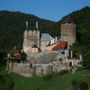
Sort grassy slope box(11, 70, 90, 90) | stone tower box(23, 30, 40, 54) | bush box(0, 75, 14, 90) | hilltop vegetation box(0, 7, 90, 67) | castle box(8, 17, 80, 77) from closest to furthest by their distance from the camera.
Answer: grassy slope box(11, 70, 90, 90), bush box(0, 75, 14, 90), castle box(8, 17, 80, 77), hilltop vegetation box(0, 7, 90, 67), stone tower box(23, 30, 40, 54)

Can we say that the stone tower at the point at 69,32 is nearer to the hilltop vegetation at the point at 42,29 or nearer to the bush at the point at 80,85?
the hilltop vegetation at the point at 42,29

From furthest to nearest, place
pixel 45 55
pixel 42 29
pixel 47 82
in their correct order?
pixel 42 29, pixel 45 55, pixel 47 82

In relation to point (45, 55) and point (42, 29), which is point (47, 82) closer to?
point (45, 55)

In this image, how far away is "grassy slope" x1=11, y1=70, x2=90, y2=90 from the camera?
27.7 metres

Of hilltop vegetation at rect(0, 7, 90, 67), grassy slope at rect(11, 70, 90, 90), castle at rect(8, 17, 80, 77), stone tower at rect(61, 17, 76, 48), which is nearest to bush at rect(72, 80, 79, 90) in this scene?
grassy slope at rect(11, 70, 90, 90)

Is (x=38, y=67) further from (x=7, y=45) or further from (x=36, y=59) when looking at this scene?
(x=7, y=45)

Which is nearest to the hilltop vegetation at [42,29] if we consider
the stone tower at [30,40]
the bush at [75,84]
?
the bush at [75,84]

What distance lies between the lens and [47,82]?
30.5 m

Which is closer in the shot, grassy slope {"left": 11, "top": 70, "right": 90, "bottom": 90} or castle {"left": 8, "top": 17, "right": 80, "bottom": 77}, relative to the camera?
grassy slope {"left": 11, "top": 70, "right": 90, "bottom": 90}

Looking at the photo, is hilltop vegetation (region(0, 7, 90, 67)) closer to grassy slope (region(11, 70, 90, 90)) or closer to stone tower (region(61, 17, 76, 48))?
stone tower (region(61, 17, 76, 48))

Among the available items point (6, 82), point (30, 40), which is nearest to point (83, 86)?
point (6, 82)

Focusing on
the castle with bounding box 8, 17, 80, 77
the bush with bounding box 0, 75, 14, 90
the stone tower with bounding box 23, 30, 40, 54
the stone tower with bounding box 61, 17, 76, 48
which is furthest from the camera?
the stone tower with bounding box 23, 30, 40, 54

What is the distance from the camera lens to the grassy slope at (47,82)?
90.8ft

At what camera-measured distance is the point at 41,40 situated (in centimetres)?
5100
